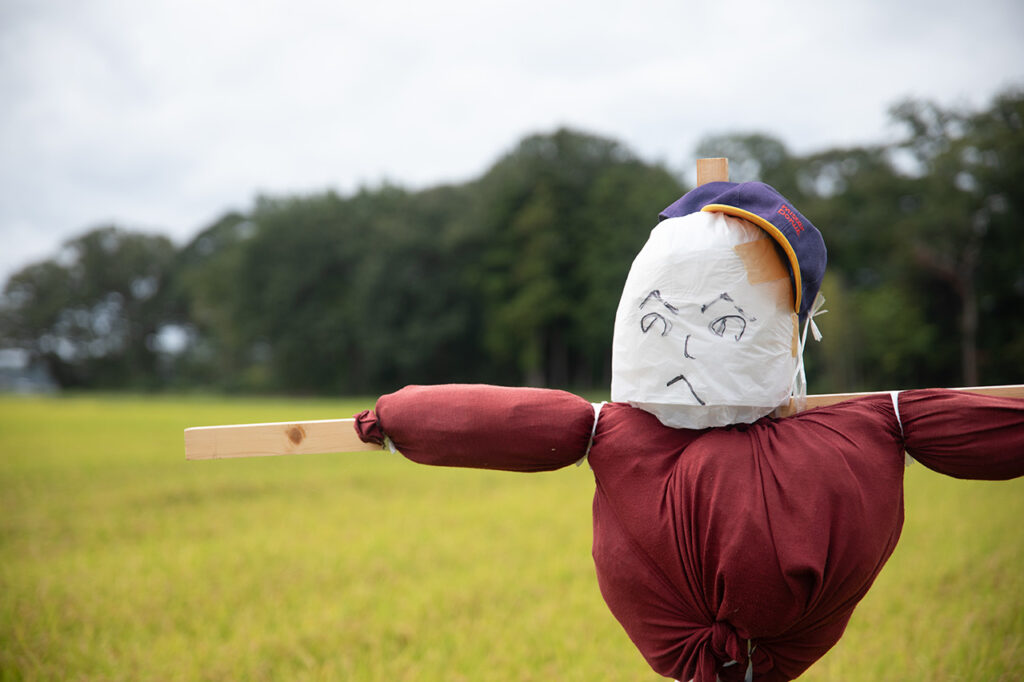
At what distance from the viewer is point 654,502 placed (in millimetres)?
1478

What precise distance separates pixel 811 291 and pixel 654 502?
22.9 inches

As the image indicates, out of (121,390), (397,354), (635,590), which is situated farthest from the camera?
(121,390)

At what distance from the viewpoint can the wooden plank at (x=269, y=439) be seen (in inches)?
61.7

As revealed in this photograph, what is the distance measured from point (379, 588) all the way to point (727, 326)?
9.66 ft

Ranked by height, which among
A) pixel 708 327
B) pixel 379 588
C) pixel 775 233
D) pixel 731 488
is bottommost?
pixel 379 588

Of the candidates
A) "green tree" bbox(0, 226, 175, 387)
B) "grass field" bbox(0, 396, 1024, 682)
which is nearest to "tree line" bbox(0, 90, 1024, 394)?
"green tree" bbox(0, 226, 175, 387)

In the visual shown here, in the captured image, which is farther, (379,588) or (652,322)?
(379,588)

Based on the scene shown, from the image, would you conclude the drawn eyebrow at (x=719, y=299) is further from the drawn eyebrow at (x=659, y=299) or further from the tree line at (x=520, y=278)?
the tree line at (x=520, y=278)

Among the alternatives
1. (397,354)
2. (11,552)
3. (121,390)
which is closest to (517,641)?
(11,552)

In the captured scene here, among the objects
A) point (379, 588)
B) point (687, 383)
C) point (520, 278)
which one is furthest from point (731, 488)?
point (520, 278)

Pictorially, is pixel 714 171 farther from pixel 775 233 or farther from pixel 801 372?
pixel 801 372

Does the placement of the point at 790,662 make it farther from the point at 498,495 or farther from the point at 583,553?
the point at 498,495

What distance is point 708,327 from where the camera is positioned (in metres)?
1.47

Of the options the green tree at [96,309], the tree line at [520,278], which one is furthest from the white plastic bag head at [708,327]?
the green tree at [96,309]
